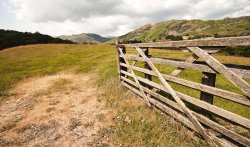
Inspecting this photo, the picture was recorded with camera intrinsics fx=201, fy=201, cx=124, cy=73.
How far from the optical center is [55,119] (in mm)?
8203

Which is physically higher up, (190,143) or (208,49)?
(208,49)

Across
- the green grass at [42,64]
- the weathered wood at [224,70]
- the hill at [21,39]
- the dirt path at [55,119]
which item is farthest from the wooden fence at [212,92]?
the hill at [21,39]

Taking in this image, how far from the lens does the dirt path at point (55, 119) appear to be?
21.6ft

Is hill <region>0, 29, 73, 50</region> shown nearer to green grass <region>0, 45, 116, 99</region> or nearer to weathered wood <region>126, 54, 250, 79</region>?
green grass <region>0, 45, 116, 99</region>

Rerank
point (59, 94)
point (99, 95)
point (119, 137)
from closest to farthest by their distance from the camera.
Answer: point (119, 137) < point (99, 95) < point (59, 94)

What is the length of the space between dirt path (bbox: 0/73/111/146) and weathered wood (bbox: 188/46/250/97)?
385 centimetres

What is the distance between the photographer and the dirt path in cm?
660

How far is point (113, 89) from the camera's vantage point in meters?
11.5

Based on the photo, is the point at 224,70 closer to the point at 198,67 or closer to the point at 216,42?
the point at 216,42

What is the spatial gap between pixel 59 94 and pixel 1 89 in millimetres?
5150

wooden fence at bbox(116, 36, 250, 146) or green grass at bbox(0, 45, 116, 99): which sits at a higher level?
wooden fence at bbox(116, 36, 250, 146)

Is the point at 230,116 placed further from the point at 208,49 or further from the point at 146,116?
the point at 146,116

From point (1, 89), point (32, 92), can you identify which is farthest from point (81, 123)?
point (1, 89)

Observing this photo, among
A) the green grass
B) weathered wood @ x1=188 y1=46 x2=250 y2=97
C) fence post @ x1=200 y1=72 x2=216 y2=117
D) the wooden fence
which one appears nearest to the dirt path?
the wooden fence
